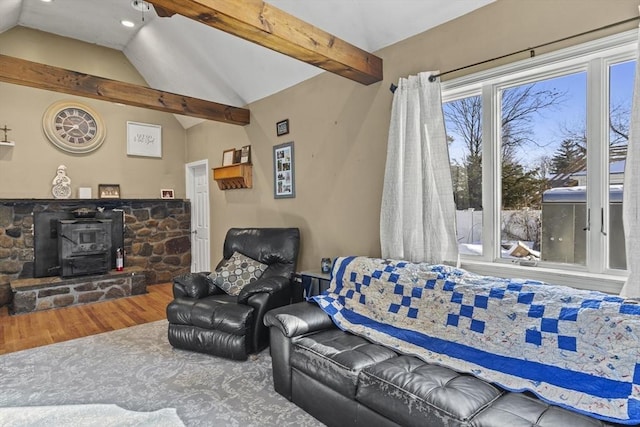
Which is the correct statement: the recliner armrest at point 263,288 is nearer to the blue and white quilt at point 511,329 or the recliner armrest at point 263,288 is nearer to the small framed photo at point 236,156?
the blue and white quilt at point 511,329

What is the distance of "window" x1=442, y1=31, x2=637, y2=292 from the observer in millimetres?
2102

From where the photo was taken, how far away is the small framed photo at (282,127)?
162 inches

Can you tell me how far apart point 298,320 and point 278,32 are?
181 cm

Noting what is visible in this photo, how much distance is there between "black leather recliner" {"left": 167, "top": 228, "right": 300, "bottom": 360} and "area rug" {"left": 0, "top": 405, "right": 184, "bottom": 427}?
28.4 inches

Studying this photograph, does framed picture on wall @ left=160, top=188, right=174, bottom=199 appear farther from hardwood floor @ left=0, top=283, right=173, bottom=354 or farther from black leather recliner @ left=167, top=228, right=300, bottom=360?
black leather recliner @ left=167, top=228, right=300, bottom=360

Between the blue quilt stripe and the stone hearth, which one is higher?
the blue quilt stripe

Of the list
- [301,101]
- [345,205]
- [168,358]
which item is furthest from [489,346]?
[301,101]

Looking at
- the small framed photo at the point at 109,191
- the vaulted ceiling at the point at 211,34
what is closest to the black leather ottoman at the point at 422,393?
the vaulted ceiling at the point at 211,34

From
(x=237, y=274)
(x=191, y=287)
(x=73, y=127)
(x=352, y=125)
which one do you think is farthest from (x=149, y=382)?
(x=73, y=127)

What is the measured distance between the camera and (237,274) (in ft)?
11.4

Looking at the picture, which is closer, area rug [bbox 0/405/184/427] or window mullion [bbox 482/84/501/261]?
area rug [bbox 0/405/184/427]

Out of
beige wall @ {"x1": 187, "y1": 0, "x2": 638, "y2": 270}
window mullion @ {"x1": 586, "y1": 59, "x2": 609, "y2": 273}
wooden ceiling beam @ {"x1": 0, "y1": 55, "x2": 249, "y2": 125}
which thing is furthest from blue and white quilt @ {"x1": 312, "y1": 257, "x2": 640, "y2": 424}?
wooden ceiling beam @ {"x1": 0, "y1": 55, "x2": 249, "y2": 125}

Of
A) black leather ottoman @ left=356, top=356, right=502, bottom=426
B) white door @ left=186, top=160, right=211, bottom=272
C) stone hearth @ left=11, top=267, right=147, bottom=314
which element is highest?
white door @ left=186, top=160, right=211, bottom=272

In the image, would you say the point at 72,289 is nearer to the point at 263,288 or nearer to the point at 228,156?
the point at 228,156
